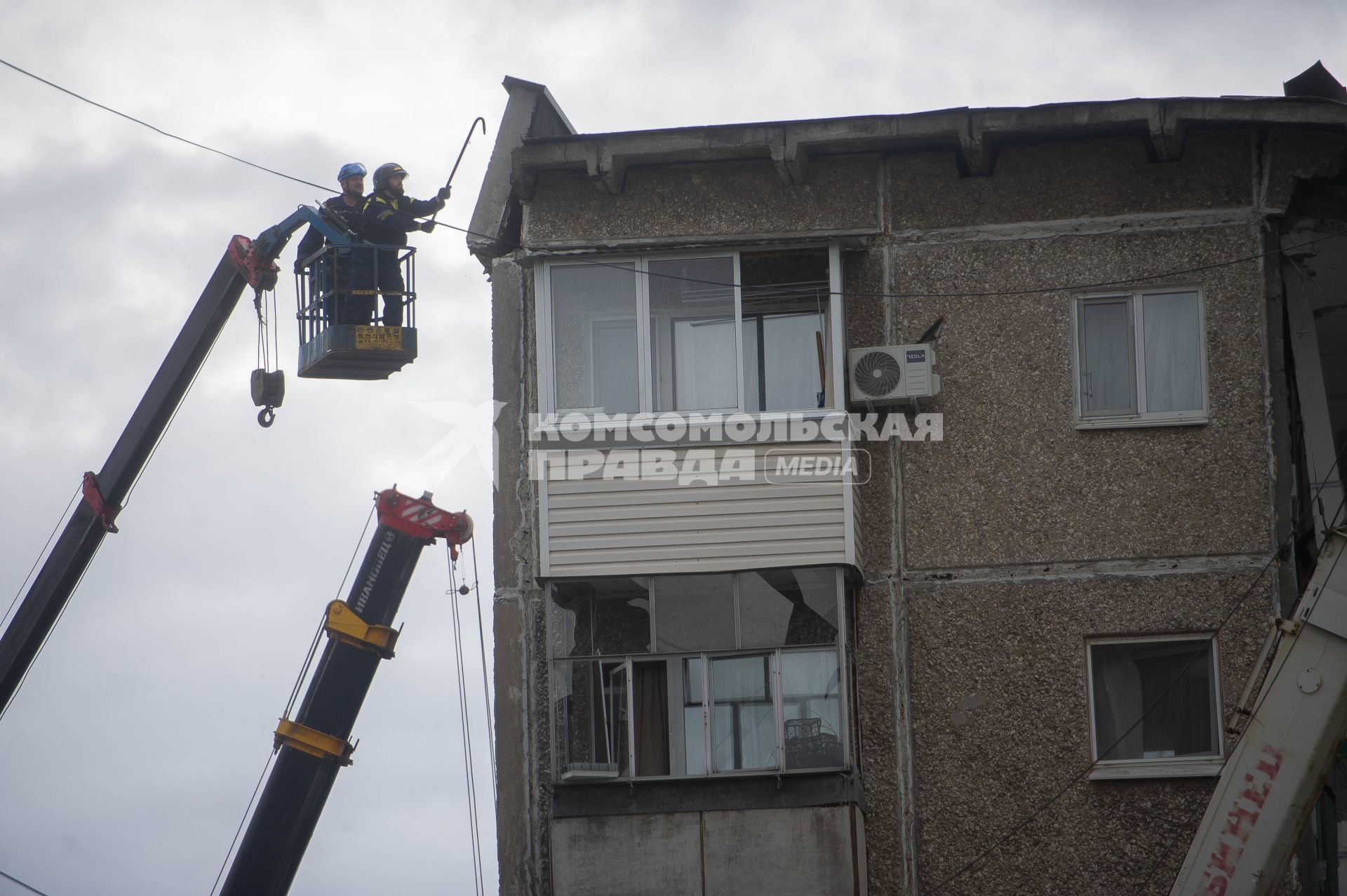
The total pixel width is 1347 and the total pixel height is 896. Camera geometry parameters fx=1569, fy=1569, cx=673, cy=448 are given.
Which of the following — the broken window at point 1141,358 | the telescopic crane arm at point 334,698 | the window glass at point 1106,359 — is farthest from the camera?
the telescopic crane arm at point 334,698

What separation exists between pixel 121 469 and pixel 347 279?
373cm

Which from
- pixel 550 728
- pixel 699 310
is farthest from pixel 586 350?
pixel 550 728

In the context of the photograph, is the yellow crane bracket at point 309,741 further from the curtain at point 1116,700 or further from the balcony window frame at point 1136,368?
the balcony window frame at point 1136,368

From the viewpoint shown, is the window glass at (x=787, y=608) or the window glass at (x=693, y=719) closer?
the window glass at (x=693, y=719)

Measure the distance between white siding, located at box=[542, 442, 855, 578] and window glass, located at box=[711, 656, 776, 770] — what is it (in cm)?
82

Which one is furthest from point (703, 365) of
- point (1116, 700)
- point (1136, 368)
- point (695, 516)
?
point (1116, 700)

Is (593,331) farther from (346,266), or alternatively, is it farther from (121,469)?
(121,469)

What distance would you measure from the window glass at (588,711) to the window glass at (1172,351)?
506cm

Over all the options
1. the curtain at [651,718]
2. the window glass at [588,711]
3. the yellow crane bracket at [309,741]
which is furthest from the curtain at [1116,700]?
the yellow crane bracket at [309,741]

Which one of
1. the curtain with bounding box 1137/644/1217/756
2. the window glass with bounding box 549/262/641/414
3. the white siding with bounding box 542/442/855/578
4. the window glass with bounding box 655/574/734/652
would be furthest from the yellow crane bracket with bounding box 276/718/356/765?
the curtain with bounding box 1137/644/1217/756

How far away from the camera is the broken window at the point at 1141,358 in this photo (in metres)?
13.2

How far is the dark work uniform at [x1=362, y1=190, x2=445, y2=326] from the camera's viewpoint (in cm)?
1470

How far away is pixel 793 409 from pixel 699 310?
3.92 feet

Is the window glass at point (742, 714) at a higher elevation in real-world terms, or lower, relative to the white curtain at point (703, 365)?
lower
